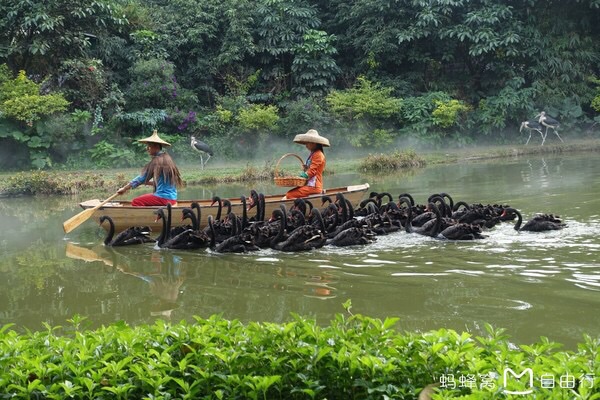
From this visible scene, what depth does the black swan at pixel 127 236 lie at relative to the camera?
9961 mm

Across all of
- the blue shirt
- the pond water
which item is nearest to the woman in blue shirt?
the blue shirt

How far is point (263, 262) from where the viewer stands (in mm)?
8484

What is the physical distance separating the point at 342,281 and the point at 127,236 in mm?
3906

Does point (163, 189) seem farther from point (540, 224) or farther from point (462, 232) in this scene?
point (540, 224)

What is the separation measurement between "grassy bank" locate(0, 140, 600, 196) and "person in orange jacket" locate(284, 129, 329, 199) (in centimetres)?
688

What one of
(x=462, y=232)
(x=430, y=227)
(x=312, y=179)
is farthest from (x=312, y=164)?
→ (x=462, y=232)

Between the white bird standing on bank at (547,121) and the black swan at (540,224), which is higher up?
the white bird standing on bank at (547,121)

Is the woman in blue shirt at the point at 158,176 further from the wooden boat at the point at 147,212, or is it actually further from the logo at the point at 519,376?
the logo at the point at 519,376

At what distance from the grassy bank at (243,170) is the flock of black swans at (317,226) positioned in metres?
6.96

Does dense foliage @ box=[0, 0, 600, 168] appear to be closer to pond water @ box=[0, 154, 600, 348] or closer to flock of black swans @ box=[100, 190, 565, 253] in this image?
pond water @ box=[0, 154, 600, 348]

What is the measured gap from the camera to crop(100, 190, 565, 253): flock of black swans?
350 inches

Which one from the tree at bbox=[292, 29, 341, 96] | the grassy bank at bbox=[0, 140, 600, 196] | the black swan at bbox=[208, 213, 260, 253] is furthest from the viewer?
the tree at bbox=[292, 29, 341, 96]

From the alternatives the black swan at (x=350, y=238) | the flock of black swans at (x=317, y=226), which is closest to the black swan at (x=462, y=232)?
the flock of black swans at (x=317, y=226)

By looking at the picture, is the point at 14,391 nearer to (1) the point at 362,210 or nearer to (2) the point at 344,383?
(2) the point at 344,383
